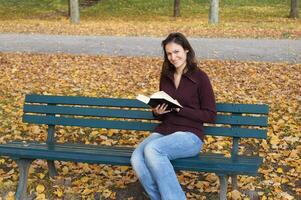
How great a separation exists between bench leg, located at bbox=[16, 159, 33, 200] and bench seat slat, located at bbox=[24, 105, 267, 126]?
0.64 metres

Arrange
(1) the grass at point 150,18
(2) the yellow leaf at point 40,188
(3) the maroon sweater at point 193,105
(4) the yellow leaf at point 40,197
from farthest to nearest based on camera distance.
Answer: (1) the grass at point 150,18, (2) the yellow leaf at point 40,188, (4) the yellow leaf at point 40,197, (3) the maroon sweater at point 193,105

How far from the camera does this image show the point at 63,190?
5152 mm

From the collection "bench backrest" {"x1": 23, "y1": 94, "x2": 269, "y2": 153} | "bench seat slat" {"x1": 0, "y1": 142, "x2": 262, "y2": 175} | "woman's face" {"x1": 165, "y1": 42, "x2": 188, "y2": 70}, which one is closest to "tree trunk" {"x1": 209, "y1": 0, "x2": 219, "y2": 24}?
"bench backrest" {"x1": 23, "y1": 94, "x2": 269, "y2": 153}

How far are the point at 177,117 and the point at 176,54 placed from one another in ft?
1.82

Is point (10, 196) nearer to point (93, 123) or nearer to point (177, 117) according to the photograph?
point (93, 123)

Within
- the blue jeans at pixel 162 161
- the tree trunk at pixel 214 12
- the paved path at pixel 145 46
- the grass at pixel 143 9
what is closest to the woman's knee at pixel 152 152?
the blue jeans at pixel 162 161

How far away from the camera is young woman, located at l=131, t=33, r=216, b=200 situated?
4.41 m

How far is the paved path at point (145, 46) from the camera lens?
12930 mm

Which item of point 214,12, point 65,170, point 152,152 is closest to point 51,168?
point 65,170

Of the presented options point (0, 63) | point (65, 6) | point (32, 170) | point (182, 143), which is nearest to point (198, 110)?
point (182, 143)

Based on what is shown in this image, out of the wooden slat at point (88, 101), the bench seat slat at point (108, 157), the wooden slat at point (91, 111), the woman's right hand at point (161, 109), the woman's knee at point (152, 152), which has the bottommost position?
the bench seat slat at point (108, 157)

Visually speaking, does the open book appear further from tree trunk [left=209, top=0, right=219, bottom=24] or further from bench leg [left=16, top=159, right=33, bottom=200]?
tree trunk [left=209, top=0, right=219, bottom=24]

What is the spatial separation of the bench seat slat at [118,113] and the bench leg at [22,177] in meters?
0.64

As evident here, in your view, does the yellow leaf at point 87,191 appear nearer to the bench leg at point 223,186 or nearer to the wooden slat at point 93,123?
the wooden slat at point 93,123
